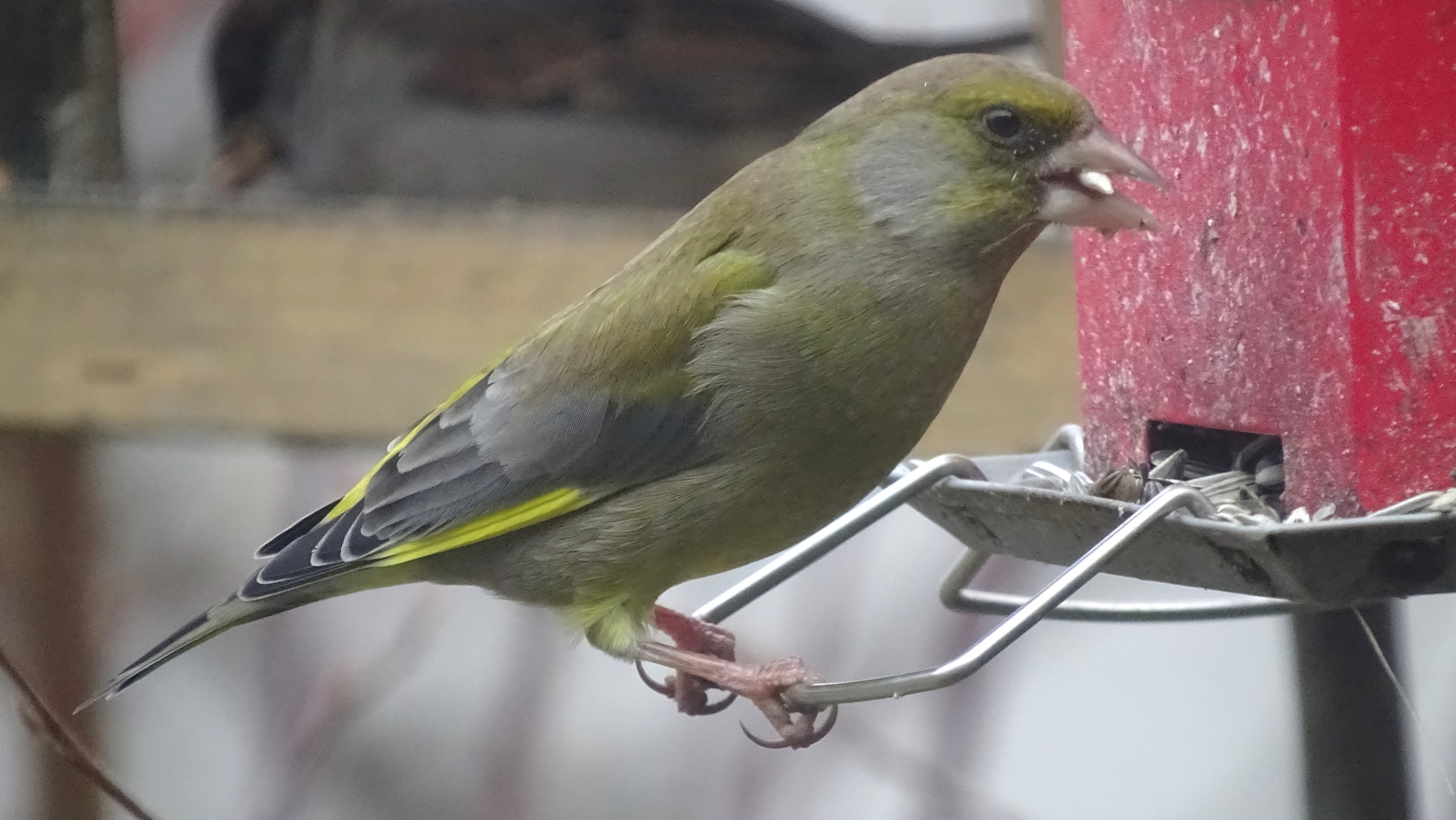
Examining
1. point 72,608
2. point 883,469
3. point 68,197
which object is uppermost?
point 68,197

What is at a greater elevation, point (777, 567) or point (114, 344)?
point (114, 344)

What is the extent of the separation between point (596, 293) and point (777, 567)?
0.39 metres

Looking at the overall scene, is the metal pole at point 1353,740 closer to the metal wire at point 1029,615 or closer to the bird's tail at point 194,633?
the metal wire at point 1029,615

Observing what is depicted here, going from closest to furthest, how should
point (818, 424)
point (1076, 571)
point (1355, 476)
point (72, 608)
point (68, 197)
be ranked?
1. point (1076, 571)
2. point (1355, 476)
3. point (818, 424)
4. point (68, 197)
5. point (72, 608)

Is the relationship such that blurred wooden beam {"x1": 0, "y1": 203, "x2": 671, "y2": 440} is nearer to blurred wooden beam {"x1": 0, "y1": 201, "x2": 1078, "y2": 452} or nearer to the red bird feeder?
blurred wooden beam {"x1": 0, "y1": 201, "x2": 1078, "y2": 452}

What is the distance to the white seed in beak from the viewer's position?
1.60m

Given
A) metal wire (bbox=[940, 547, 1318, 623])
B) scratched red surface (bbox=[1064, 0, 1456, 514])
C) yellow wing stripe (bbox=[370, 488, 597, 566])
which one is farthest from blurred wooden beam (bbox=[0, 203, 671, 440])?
scratched red surface (bbox=[1064, 0, 1456, 514])

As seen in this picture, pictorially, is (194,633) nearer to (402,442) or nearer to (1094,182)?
(402,442)

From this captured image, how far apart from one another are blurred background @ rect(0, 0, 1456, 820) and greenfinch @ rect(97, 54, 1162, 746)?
12.5 inches

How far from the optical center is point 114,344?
227cm

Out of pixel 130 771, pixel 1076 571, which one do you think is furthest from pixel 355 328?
pixel 130 771

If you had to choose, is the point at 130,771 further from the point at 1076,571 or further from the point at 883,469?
the point at 1076,571

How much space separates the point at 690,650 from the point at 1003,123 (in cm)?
85

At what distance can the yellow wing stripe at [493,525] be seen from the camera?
1.92m
